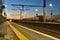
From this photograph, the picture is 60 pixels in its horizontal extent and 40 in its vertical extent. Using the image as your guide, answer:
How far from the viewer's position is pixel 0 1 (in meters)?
17.5

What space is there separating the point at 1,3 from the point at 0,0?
1.00 m

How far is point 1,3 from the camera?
1819 centimetres

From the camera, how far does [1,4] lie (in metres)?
18.1

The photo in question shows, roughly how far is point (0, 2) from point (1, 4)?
0.67 ft

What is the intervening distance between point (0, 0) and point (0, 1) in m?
0.35

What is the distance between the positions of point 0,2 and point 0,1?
616 millimetres

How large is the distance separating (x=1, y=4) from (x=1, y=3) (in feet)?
0.40

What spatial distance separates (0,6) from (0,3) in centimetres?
76

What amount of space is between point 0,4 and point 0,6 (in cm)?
56

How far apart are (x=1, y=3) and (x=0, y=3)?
0.13m

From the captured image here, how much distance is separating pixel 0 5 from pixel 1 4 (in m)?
0.22

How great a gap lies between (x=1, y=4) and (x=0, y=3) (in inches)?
8.4

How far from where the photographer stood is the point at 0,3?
18266mm

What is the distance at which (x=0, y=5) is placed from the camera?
1792 cm
